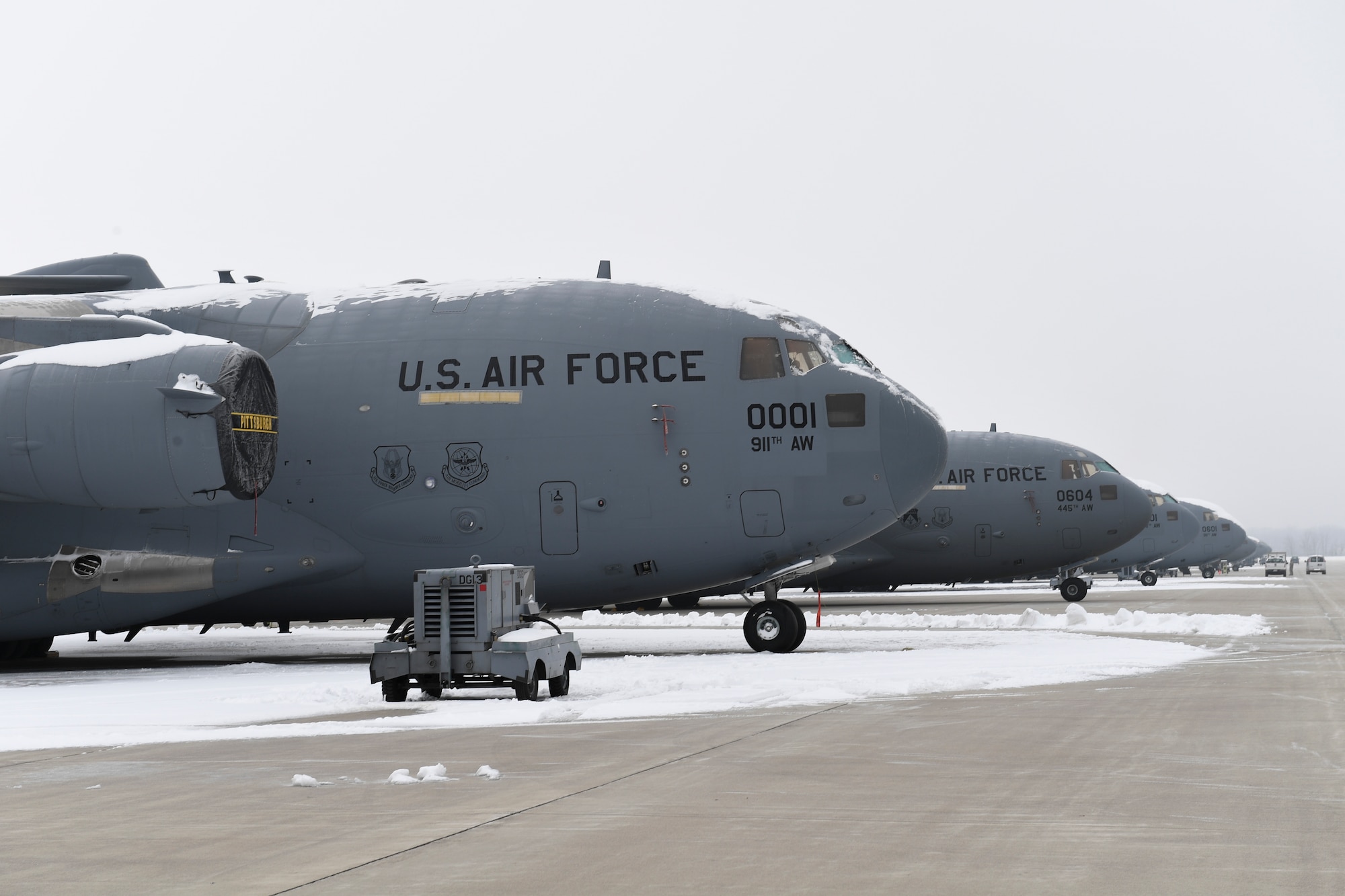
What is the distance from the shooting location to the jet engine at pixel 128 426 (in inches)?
661

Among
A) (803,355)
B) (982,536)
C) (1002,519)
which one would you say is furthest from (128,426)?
(1002,519)

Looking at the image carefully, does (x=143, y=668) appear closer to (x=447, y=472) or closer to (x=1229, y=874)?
(x=447, y=472)

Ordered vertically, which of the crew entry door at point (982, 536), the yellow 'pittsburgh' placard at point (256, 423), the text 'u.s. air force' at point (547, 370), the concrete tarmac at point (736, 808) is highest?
the text 'u.s. air force' at point (547, 370)

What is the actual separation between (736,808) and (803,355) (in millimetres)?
13020

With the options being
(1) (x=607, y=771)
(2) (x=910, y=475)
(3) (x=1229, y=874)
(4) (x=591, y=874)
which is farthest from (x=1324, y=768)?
(2) (x=910, y=475)

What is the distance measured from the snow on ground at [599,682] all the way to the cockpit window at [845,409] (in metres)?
3.45

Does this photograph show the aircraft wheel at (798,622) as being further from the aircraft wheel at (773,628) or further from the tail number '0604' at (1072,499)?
the tail number '0604' at (1072,499)

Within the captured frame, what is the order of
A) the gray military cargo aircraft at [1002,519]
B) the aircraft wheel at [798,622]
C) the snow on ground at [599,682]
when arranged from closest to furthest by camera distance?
the snow on ground at [599,682] < the aircraft wheel at [798,622] < the gray military cargo aircraft at [1002,519]

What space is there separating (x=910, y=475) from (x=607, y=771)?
11.7m

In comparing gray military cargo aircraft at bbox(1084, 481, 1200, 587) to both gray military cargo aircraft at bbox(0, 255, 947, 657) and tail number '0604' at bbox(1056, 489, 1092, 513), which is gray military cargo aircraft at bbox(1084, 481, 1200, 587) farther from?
gray military cargo aircraft at bbox(0, 255, 947, 657)

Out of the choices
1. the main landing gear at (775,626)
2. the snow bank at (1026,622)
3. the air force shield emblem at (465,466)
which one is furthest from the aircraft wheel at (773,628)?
the snow bank at (1026,622)

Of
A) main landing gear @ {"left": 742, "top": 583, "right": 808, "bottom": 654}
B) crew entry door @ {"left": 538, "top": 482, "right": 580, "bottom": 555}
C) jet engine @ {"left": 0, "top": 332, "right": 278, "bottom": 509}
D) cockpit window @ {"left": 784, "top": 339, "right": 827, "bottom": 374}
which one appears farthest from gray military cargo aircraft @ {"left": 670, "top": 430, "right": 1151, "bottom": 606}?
jet engine @ {"left": 0, "top": 332, "right": 278, "bottom": 509}

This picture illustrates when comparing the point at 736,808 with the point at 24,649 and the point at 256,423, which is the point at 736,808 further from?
the point at 24,649

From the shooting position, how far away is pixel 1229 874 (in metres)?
5.95
